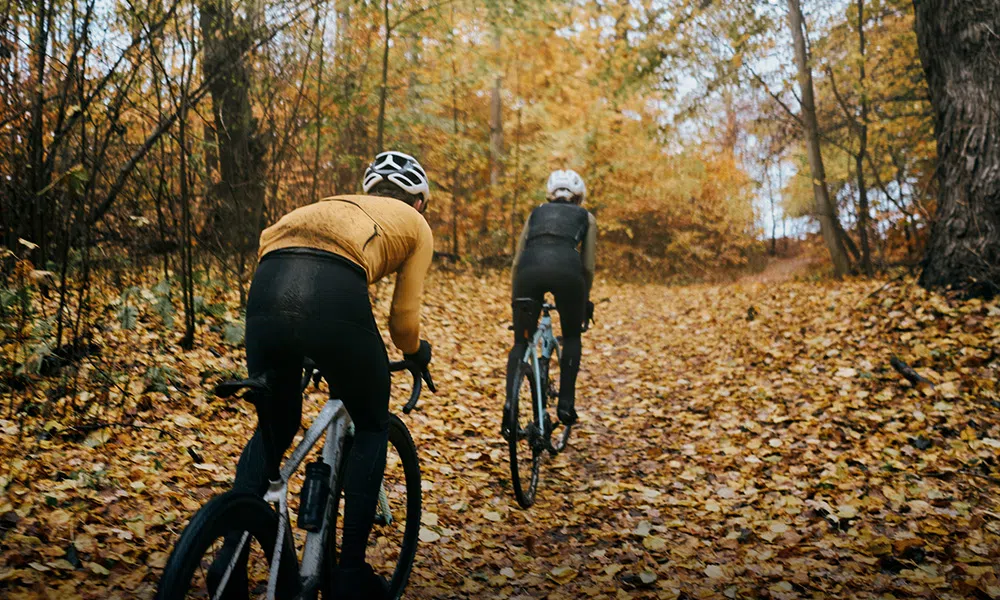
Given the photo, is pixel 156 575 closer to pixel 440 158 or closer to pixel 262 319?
pixel 262 319

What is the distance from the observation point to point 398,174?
2.92 meters

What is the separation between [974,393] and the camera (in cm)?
563

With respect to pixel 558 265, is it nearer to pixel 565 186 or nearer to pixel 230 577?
pixel 565 186

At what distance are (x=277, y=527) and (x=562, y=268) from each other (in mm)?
3261

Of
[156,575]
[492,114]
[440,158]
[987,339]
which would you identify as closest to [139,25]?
[156,575]

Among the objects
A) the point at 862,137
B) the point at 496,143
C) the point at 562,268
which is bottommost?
the point at 562,268

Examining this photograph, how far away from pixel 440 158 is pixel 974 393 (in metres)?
11.7

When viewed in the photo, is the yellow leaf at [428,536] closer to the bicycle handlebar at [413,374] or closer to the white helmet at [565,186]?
the bicycle handlebar at [413,374]

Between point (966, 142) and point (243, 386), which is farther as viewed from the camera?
point (966, 142)

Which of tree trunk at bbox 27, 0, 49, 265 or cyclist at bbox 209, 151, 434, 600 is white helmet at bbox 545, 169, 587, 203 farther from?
tree trunk at bbox 27, 0, 49, 265

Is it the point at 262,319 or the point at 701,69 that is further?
the point at 701,69

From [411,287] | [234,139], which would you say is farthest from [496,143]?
[411,287]

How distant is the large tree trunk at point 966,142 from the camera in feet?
22.5

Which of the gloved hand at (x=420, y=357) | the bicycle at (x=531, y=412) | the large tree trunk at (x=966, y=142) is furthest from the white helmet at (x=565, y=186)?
the large tree trunk at (x=966, y=142)
